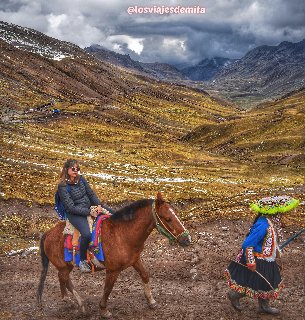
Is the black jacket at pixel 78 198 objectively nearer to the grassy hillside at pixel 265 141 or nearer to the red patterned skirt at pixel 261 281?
the red patterned skirt at pixel 261 281

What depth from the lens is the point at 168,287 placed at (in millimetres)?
14984

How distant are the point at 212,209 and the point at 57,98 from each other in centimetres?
16320

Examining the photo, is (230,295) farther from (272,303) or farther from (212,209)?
(212,209)

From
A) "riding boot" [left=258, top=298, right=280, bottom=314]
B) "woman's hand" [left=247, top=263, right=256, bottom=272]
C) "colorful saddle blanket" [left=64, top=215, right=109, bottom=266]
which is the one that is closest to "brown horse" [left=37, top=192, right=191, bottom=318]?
"colorful saddle blanket" [left=64, top=215, right=109, bottom=266]

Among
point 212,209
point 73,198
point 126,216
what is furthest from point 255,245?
point 212,209

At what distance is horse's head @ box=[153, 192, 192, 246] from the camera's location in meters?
10.3

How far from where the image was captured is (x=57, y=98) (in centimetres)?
18012

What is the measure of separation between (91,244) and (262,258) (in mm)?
5266

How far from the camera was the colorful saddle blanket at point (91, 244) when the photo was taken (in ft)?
38.4

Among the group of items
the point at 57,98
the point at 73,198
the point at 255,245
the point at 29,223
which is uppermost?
the point at 57,98

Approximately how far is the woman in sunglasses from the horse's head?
90.0 inches

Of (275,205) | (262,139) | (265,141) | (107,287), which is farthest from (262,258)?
(262,139)

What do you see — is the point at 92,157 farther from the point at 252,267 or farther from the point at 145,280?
the point at 252,267

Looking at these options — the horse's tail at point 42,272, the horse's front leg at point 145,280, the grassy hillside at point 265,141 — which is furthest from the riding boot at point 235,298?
the grassy hillside at point 265,141
